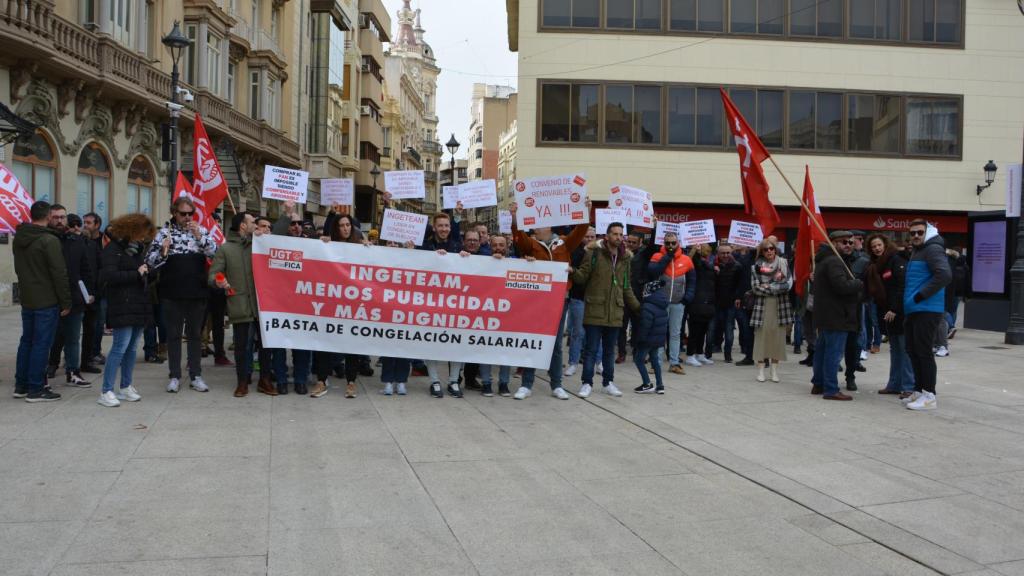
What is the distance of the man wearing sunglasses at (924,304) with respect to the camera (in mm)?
8781

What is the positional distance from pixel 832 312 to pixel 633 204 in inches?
186

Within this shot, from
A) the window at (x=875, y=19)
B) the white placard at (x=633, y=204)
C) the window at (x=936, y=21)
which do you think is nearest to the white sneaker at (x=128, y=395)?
the white placard at (x=633, y=204)

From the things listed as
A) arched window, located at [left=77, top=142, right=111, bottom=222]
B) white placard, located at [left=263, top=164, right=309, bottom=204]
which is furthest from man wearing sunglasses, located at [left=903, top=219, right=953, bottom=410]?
arched window, located at [left=77, top=142, right=111, bottom=222]

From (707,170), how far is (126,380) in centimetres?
2498

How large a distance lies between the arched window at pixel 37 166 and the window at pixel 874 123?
26187mm

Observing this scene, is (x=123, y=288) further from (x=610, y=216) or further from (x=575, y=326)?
(x=610, y=216)

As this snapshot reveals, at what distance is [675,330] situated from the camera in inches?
481

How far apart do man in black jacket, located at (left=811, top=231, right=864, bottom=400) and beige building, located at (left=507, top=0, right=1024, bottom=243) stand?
Answer: 777 inches

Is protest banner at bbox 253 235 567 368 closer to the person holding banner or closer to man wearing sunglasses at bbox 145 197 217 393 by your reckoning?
man wearing sunglasses at bbox 145 197 217 393

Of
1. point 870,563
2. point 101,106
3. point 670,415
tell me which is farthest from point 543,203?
point 101,106

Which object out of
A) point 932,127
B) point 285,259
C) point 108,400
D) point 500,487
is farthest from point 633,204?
point 932,127

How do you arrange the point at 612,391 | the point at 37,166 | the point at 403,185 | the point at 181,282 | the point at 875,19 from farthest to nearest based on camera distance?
the point at 875,19 < the point at 37,166 < the point at 403,185 < the point at 612,391 < the point at 181,282

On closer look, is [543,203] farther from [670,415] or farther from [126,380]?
[126,380]

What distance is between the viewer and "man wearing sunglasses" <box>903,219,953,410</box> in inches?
346
